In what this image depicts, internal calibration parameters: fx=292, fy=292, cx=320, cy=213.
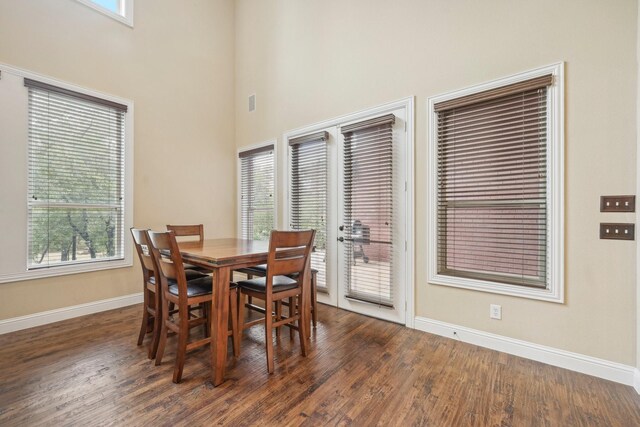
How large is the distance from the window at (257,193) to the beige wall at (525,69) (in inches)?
37.2

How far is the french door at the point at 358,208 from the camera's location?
2979 millimetres

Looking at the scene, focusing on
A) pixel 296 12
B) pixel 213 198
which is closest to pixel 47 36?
pixel 213 198

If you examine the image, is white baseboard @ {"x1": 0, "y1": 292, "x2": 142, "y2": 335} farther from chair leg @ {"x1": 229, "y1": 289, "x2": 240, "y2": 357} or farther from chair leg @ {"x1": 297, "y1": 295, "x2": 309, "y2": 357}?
chair leg @ {"x1": 297, "y1": 295, "x2": 309, "y2": 357}

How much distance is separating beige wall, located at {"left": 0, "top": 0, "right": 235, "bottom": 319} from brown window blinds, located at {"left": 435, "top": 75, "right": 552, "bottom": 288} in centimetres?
328

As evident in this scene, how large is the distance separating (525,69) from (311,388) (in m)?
2.84

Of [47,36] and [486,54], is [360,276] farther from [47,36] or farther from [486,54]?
[47,36]

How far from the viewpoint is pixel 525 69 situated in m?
2.29

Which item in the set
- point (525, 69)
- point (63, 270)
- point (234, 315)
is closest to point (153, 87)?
point (63, 270)

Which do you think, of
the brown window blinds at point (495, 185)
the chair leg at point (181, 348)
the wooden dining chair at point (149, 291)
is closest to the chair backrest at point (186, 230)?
the wooden dining chair at point (149, 291)

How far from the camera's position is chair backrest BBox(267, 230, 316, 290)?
2.07 metres

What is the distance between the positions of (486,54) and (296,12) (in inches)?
102

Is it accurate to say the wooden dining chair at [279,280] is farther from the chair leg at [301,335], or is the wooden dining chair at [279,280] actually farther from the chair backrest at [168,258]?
the chair backrest at [168,258]

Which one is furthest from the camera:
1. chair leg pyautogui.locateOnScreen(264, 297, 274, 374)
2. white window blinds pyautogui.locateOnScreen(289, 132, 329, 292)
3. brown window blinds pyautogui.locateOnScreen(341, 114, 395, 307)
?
white window blinds pyautogui.locateOnScreen(289, 132, 329, 292)

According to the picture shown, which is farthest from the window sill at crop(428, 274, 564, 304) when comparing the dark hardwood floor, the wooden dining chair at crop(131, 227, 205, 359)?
the wooden dining chair at crop(131, 227, 205, 359)
